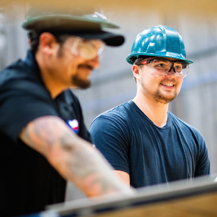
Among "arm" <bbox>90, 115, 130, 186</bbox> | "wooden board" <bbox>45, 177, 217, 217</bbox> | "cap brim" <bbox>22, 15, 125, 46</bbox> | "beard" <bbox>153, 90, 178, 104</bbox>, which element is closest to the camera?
"wooden board" <bbox>45, 177, 217, 217</bbox>

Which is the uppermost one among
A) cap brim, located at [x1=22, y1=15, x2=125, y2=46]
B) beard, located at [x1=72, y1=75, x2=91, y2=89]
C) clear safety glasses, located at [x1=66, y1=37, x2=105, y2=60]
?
cap brim, located at [x1=22, y1=15, x2=125, y2=46]

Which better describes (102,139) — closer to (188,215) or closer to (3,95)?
(3,95)

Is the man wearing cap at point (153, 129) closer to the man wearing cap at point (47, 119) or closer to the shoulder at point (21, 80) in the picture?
the man wearing cap at point (47, 119)

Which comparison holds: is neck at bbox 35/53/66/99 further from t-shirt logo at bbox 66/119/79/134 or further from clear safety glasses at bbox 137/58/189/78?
clear safety glasses at bbox 137/58/189/78

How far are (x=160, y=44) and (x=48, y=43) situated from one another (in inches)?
50.8

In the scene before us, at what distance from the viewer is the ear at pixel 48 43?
145 cm

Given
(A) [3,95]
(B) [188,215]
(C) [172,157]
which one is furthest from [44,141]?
(C) [172,157]

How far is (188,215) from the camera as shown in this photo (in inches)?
41.6

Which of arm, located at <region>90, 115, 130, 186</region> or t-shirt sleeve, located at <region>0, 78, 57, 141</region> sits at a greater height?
t-shirt sleeve, located at <region>0, 78, 57, 141</region>

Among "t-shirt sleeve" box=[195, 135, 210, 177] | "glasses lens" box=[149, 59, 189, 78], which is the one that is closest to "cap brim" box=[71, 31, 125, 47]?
"glasses lens" box=[149, 59, 189, 78]

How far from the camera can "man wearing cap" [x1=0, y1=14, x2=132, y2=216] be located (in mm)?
1207

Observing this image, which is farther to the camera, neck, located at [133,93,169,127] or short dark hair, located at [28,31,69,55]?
neck, located at [133,93,169,127]

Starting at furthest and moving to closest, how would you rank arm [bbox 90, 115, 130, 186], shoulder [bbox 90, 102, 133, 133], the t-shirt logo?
shoulder [bbox 90, 102, 133, 133] < arm [bbox 90, 115, 130, 186] < the t-shirt logo

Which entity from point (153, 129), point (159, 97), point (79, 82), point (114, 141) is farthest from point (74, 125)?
point (159, 97)
